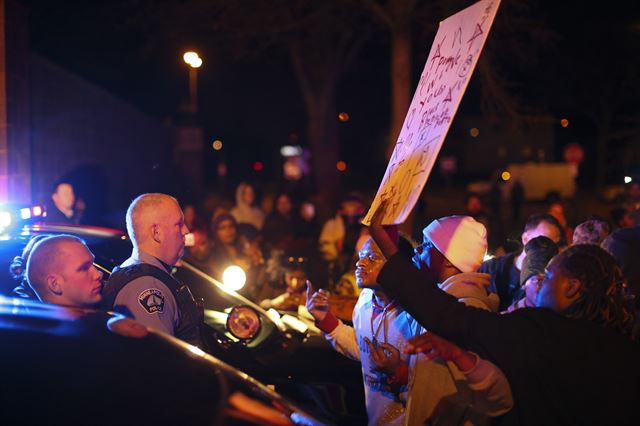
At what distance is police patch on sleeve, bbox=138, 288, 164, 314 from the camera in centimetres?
345

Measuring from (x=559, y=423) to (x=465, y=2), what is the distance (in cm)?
903

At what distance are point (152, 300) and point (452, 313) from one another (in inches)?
55.8

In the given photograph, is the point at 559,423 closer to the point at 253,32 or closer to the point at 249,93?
the point at 253,32

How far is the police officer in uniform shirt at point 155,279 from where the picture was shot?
11.4 ft

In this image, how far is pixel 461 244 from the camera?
12.0ft

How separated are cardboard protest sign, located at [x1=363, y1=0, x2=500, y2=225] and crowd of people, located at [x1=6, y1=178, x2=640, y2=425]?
20 cm

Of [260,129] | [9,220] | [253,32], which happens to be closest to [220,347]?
[9,220]

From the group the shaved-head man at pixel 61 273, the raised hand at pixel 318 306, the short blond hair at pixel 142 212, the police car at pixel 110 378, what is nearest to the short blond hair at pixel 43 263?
the shaved-head man at pixel 61 273

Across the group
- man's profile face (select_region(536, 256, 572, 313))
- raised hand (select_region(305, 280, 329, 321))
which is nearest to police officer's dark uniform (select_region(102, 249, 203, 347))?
raised hand (select_region(305, 280, 329, 321))

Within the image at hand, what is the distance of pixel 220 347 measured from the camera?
16.3ft

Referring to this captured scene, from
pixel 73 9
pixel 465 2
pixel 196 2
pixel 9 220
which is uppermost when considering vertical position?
pixel 73 9

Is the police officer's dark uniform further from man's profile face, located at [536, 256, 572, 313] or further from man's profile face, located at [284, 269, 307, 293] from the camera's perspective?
man's profile face, located at [284, 269, 307, 293]

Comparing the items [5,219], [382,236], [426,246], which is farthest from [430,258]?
[5,219]

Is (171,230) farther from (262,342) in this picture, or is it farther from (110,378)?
(262,342)
